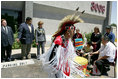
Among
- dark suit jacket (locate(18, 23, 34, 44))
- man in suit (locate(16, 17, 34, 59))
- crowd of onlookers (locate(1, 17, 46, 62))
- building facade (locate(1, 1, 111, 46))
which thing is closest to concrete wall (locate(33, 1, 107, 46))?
building facade (locate(1, 1, 111, 46))

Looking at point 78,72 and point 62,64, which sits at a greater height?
point 62,64

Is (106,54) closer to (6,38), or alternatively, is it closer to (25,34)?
(25,34)

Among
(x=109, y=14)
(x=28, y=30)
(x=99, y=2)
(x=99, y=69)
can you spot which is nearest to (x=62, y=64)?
(x=99, y=69)

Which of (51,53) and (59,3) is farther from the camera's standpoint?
(59,3)

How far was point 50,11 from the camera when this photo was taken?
10.4 m

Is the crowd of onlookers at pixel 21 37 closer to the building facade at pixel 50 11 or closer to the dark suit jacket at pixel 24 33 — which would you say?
the dark suit jacket at pixel 24 33

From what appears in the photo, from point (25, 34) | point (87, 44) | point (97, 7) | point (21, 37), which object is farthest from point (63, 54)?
point (97, 7)

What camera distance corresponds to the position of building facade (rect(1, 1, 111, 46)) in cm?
862

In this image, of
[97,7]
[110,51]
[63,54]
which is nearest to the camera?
[63,54]

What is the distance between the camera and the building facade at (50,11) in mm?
8617

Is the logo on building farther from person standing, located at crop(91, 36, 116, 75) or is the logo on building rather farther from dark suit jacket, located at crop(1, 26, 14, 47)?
dark suit jacket, located at crop(1, 26, 14, 47)

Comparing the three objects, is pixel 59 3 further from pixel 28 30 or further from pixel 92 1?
pixel 28 30

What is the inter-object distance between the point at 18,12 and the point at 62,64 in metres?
8.55

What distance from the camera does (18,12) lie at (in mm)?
9297
